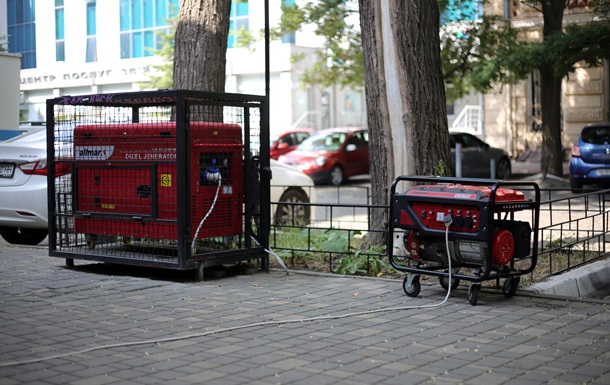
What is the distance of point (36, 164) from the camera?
11617 mm

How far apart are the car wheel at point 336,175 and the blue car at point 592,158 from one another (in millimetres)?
8123

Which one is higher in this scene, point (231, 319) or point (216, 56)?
point (216, 56)

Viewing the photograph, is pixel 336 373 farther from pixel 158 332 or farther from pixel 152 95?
pixel 152 95

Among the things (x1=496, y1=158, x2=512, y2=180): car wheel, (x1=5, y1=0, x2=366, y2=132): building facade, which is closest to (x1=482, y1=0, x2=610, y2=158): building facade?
(x1=496, y1=158, x2=512, y2=180): car wheel

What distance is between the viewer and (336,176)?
88.9ft

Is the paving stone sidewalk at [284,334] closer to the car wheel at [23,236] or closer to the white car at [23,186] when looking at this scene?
the white car at [23,186]

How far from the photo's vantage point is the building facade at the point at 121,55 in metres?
18.1

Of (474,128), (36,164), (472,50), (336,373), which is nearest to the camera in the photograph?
(336,373)

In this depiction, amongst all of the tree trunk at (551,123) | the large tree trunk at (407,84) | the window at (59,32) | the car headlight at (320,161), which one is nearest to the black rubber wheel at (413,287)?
the large tree trunk at (407,84)

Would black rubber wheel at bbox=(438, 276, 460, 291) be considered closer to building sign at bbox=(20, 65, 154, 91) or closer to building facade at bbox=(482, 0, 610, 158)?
building sign at bbox=(20, 65, 154, 91)

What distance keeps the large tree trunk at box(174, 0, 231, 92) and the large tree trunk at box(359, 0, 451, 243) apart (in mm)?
2790

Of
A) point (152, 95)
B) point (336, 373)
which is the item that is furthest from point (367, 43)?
point (336, 373)

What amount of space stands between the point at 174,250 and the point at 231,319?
8.32 feet

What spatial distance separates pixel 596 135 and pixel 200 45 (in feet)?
38.5
